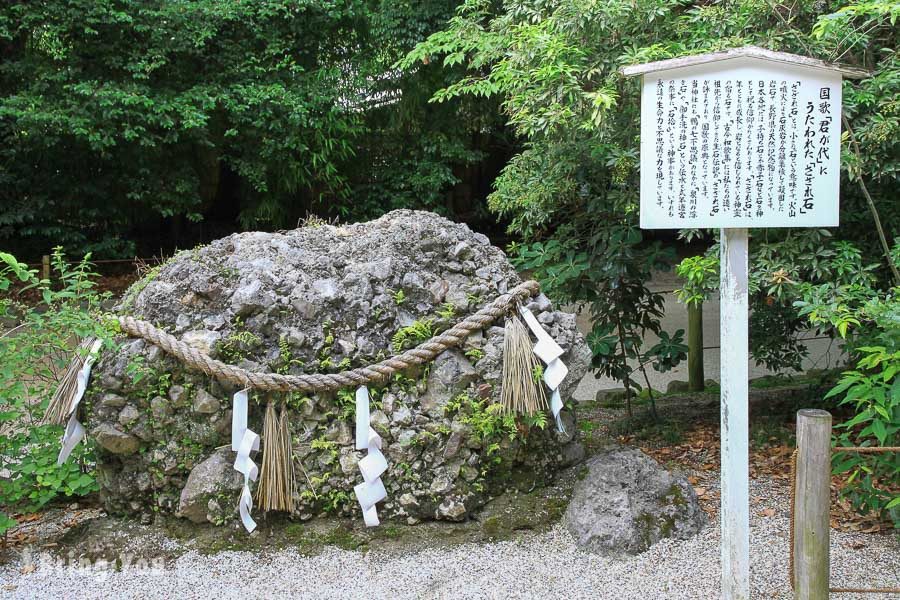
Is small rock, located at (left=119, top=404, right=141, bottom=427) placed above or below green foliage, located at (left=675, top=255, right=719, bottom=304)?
below

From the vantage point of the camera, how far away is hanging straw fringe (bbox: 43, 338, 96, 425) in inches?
131

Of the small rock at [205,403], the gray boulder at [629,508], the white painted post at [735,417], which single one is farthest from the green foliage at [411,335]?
the white painted post at [735,417]

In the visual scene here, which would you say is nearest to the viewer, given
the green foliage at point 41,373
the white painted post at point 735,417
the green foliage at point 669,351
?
the white painted post at point 735,417

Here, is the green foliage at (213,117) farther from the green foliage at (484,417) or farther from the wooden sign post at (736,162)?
the wooden sign post at (736,162)

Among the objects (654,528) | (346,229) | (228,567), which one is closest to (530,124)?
(346,229)

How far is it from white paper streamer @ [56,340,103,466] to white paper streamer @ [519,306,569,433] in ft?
5.98

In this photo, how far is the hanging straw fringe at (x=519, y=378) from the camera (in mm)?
3197

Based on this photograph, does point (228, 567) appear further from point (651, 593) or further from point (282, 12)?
point (282, 12)

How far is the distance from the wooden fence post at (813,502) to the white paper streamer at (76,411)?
2.69 meters

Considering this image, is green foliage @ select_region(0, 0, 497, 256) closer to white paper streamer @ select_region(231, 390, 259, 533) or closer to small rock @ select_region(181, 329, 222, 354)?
small rock @ select_region(181, 329, 222, 354)

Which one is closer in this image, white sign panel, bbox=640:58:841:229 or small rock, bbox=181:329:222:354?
white sign panel, bbox=640:58:841:229

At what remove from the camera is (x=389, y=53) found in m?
9.96

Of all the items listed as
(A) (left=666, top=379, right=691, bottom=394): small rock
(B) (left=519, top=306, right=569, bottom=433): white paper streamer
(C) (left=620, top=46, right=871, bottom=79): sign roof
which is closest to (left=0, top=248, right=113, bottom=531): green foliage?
(B) (left=519, top=306, right=569, bottom=433): white paper streamer

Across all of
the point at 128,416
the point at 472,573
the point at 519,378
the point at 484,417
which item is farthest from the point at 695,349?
the point at 128,416
